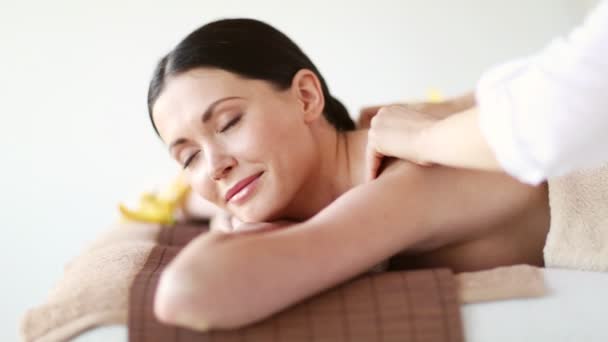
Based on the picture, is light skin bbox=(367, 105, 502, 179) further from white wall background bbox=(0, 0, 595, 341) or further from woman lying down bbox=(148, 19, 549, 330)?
white wall background bbox=(0, 0, 595, 341)

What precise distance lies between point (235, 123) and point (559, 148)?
56 cm

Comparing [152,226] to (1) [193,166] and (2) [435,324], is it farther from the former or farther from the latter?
(2) [435,324]

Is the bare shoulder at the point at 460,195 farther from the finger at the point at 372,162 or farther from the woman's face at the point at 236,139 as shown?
the woman's face at the point at 236,139

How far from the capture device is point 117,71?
2256 mm

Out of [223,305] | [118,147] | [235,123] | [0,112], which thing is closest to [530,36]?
[118,147]

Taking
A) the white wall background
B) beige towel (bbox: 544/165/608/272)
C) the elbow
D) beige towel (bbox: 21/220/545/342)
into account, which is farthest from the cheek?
the white wall background

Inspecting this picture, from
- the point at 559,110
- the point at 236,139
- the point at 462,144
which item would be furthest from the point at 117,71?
the point at 559,110

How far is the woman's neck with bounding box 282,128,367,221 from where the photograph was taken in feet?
3.65

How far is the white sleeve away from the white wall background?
1805 mm

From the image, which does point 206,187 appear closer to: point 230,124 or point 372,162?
point 230,124

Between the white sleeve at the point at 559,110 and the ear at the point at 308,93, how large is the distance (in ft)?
1.88

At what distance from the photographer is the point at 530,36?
7.80ft

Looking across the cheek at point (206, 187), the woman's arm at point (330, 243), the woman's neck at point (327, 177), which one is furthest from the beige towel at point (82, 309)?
the woman's neck at point (327, 177)

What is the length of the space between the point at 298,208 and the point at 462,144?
0.53 meters
